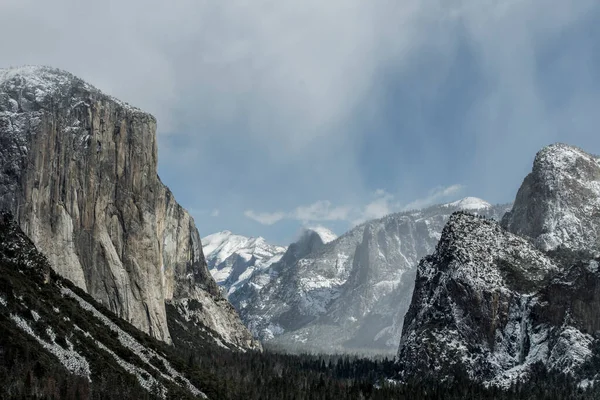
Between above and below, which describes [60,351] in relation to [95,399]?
above

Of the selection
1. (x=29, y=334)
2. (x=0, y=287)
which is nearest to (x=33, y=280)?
(x=0, y=287)

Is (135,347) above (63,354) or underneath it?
above

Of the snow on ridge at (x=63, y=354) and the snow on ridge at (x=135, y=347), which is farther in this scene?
the snow on ridge at (x=135, y=347)

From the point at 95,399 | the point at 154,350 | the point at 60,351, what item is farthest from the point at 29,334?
the point at 154,350

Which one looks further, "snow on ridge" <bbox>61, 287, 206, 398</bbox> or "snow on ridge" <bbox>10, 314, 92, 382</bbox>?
"snow on ridge" <bbox>61, 287, 206, 398</bbox>

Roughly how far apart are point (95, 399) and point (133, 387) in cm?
1870

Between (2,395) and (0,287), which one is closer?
(2,395)

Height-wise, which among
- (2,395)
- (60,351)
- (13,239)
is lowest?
(2,395)

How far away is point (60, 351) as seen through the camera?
451ft

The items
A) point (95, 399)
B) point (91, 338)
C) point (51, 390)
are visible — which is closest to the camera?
point (51, 390)

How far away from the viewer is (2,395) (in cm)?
10681

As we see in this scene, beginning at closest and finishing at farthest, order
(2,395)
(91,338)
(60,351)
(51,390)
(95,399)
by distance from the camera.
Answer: (2,395) → (51,390) → (95,399) → (60,351) → (91,338)

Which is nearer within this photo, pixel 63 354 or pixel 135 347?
pixel 63 354

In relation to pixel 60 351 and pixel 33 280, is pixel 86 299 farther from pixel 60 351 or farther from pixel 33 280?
pixel 60 351
